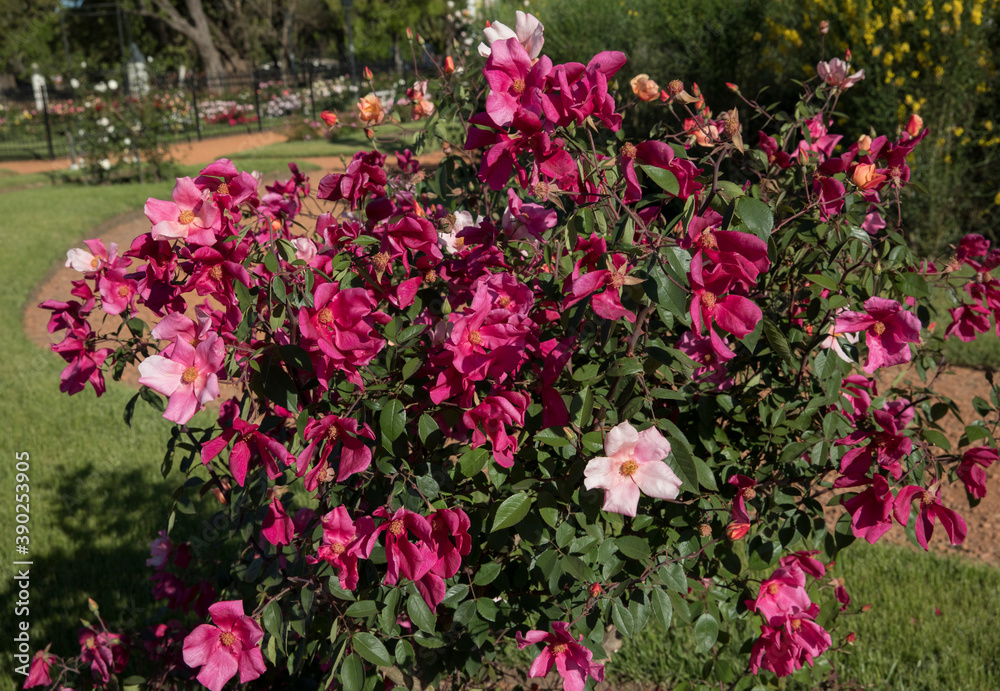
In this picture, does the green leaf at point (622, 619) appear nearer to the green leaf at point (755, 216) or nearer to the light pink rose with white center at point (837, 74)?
the green leaf at point (755, 216)

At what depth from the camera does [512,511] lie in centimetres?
122

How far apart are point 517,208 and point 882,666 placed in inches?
76.5

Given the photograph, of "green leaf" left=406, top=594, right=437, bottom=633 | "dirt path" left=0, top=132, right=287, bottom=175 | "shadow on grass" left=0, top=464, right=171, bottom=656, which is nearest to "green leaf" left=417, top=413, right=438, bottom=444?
"green leaf" left=406, top=594, right=437, bottom=633

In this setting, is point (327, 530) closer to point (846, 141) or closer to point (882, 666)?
point (882, 666)

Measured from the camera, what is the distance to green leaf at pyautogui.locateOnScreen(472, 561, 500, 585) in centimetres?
138

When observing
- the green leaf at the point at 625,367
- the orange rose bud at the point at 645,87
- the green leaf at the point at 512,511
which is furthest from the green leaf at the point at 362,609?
the orange rose bud at the point at 645,87

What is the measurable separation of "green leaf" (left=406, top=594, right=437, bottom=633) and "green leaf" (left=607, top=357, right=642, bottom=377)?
52cm

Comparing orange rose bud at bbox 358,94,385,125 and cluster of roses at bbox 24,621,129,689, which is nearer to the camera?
orange rose bud at bbox 358,94,385,125

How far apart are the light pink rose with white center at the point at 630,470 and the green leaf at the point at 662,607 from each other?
0.37 meters

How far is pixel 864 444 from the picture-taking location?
1374 millimetres

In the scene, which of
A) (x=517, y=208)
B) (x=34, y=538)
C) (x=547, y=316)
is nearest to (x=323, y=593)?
(x=547, y=316)

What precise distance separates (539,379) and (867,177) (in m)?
0.73

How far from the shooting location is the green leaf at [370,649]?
1281 mm

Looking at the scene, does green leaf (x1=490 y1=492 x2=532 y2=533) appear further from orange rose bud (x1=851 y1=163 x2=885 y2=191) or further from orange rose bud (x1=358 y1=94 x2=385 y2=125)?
orange rose bud (x1=358 y1=94 x2=385 y2=125)
